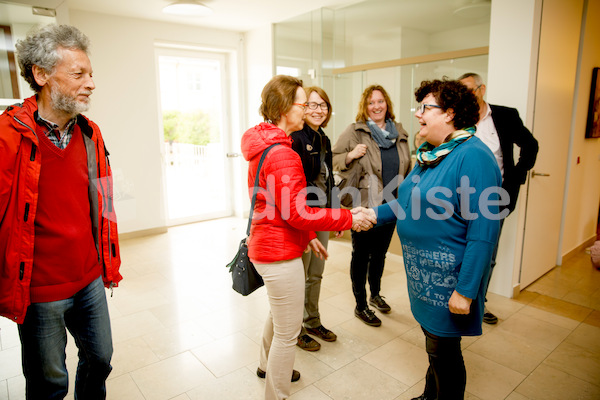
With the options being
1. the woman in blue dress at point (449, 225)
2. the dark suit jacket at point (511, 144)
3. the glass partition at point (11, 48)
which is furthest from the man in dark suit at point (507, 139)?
the glass partition at point (11, 48)

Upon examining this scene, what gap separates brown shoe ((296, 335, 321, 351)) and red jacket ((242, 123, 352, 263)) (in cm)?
99

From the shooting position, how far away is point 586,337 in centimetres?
256

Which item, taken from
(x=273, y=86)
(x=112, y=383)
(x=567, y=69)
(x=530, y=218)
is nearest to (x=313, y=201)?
(x=273, y=86)

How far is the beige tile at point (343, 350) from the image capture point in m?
2.31

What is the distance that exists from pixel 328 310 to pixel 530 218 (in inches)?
71.8

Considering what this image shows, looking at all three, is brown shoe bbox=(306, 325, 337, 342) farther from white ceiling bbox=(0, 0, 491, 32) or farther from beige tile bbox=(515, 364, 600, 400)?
white ceiling bbox=(0, 0, 491, 32)

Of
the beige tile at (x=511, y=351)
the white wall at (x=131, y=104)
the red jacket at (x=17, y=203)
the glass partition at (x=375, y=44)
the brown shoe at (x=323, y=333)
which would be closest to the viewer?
the red jacket at (x=17, y=203)

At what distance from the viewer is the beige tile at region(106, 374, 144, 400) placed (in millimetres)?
2006

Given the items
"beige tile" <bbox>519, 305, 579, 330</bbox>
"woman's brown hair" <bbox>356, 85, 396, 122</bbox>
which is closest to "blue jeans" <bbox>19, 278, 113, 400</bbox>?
"woman's brown hair" <bbox>356, 85, 396, 122</bbox>

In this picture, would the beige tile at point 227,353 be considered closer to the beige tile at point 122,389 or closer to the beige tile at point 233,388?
the beige tile at point 233,388

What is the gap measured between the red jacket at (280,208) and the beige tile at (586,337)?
194cm

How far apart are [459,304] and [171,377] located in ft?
5.37

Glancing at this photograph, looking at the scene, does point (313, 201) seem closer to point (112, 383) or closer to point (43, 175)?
point (43, 175)

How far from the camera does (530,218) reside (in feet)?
10.4
